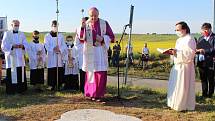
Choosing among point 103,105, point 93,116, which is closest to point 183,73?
point 103,105

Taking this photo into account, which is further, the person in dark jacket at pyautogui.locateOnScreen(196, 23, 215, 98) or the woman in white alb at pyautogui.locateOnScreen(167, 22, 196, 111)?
the person in dark jacket at pyautogui.locateOnScreen(196, 23, 215, 98)

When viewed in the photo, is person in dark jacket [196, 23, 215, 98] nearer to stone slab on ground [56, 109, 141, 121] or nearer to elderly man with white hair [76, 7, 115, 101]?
elderly man with white hair [76, 7, 115, 101]

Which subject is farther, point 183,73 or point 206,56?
point 206,56

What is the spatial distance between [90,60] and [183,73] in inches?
86.4

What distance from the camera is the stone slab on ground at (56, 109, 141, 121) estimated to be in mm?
8469

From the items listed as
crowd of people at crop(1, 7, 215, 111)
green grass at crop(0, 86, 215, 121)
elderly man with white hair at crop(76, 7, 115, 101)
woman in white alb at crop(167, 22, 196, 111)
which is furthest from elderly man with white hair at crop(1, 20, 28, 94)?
woman in white alb at crop(167, 22, 196, 111)

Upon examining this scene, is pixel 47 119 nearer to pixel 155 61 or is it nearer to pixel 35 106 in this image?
pixel 35 106

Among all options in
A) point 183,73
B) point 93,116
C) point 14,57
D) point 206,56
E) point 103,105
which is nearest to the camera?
point 93,116

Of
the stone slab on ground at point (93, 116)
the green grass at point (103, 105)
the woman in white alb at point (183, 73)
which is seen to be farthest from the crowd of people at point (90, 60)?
the stone slab on ground at point (93, 116)

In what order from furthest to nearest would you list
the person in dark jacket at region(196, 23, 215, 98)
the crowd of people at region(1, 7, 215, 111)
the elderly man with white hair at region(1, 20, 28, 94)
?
the elderly man with white hair at region(1, 20, 28, 94) → the person in dark jacket at region(196, 23, 215, 98) → the crowd of people at region(1, 7, 215, 111)

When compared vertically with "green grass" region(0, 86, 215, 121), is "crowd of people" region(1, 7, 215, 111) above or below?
above

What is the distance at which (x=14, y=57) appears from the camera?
1203 centimetres

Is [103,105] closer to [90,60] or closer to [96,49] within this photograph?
[90,60]

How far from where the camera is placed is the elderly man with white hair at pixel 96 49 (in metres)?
10.0
